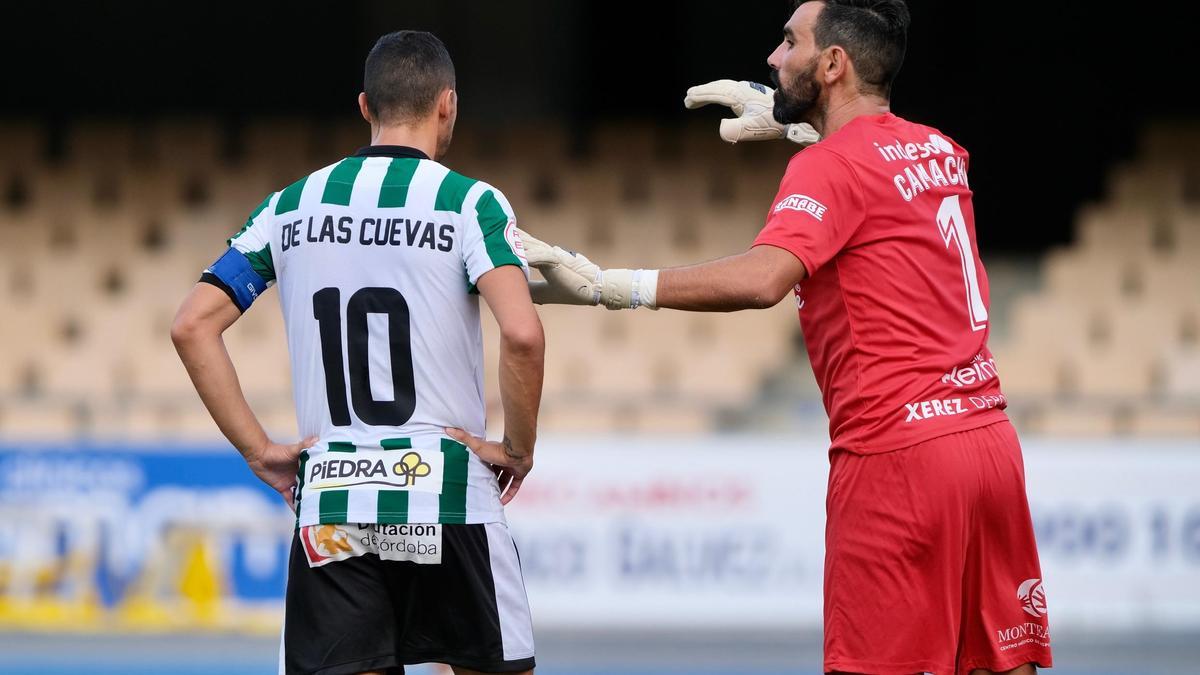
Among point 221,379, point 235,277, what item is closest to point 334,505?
point 221,379

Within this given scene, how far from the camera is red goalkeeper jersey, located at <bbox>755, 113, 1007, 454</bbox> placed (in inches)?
139

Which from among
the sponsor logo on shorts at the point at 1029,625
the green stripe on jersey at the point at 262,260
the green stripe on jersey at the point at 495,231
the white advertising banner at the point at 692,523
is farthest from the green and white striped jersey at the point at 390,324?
the white advertising banner at the point at 692,523

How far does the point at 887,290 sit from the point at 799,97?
556 mm

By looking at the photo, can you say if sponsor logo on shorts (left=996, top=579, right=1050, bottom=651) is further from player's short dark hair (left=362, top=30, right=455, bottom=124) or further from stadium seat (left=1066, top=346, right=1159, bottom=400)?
stadium seat (left=1066, top=346, right=1159, bottom=400)

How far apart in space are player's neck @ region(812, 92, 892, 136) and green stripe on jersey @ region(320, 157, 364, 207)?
1.16 meters

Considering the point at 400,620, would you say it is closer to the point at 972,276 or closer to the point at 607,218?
the point at 972,276

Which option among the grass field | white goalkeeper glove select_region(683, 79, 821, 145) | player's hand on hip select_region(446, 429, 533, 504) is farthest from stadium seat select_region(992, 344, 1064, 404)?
player's hand on hip select_region(446, 429, 533, 504)

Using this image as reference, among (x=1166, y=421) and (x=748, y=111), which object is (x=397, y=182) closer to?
(x=748, y=111)

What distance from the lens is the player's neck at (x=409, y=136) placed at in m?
3.63

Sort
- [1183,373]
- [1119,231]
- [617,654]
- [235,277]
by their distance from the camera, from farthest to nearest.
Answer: [1119,231] < [1183,373] < [617,654] < [235,277]

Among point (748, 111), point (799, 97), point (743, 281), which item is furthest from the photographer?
point (748, 111)

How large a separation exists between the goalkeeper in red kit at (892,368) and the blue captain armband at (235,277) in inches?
26.9

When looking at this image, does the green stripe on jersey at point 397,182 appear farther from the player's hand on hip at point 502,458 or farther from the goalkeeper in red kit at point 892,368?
the player's hand on hip at point 502,458

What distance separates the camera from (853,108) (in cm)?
374
